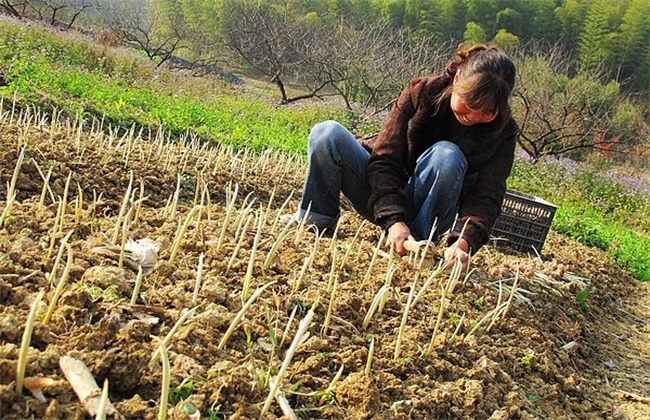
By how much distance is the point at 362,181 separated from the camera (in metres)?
3.03

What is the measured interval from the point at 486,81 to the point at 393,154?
2.01 ft

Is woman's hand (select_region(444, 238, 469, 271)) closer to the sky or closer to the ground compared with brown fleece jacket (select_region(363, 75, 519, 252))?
closer to the ground

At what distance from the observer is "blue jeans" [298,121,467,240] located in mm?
2732

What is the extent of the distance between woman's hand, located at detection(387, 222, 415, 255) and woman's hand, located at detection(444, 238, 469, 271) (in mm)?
169

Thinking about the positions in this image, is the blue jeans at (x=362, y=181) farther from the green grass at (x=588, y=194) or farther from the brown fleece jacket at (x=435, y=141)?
the green grass at (x=588, y=194)

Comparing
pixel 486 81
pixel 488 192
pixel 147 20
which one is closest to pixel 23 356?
pixel 486 81

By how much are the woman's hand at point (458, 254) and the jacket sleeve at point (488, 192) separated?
120 mm

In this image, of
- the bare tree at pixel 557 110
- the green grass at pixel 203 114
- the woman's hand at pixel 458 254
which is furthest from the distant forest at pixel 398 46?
the woman's hand at pixel 458 254

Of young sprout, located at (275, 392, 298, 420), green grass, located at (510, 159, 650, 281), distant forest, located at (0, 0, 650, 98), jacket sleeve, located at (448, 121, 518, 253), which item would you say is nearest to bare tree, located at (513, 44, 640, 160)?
green grass, located at (510, 159, 650, 281)

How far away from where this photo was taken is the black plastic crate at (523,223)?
14.8 ft

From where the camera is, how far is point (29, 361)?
1.15 metres

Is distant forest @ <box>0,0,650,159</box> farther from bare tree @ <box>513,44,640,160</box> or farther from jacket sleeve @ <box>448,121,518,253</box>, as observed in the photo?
jacket sleeve @ <box>448,121,518,253</box>

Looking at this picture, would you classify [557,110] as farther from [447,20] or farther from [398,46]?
[447,20]

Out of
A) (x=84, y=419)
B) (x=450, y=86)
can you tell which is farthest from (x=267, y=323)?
(x=450, y=86)
